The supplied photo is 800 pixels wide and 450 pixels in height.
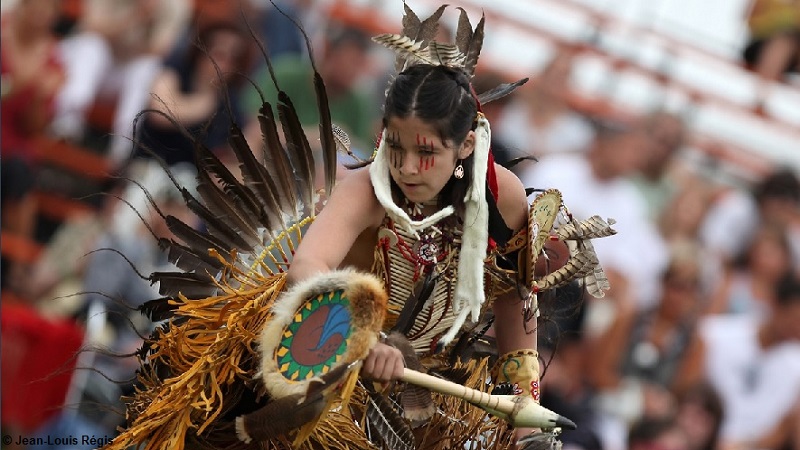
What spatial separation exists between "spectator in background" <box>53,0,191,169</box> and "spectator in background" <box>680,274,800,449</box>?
3688 millimetres

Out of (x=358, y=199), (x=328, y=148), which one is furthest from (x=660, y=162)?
(x=358, y=199)

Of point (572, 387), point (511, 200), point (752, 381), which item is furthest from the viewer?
point (752, 381)

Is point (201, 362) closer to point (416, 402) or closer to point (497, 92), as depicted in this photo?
point (416, 402)

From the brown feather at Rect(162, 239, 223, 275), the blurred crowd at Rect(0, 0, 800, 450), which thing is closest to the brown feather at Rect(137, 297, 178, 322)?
the brown feather at Rect(162, 239, 223, 275)

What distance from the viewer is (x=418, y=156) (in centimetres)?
489

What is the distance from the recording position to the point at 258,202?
5.78m

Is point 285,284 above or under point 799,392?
above

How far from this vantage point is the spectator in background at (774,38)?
34.0 feet

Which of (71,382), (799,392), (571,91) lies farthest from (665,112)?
(71,382)

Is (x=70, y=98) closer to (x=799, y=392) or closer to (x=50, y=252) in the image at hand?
(x=50, y=252)

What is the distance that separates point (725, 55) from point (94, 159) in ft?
13.5

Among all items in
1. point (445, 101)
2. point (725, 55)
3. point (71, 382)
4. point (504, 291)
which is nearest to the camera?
point (445, 101)

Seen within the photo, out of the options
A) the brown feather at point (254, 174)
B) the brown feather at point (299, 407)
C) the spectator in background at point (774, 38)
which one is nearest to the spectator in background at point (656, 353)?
the spectator in background at point (774, 38)

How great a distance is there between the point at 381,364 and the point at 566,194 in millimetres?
5008
